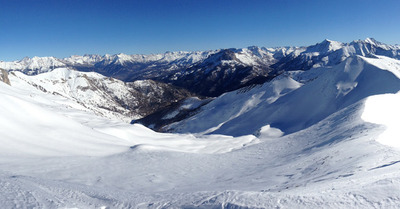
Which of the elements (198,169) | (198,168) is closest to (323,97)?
(198,168)

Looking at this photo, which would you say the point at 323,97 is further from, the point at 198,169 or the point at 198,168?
the point at 198,169

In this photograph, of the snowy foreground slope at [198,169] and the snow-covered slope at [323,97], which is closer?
the snowy foreground slope at [198,169]

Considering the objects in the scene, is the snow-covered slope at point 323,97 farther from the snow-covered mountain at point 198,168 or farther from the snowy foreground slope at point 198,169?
the snowy foreground slope at point 198,169

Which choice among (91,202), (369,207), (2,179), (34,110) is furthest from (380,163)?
(34,110)

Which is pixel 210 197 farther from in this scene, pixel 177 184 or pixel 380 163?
pixel 380 163

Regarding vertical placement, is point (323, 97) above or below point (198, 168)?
above

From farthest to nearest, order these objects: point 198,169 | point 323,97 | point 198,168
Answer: point 323,97
point 198,168
point 198,169

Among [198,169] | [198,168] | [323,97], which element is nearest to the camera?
[198,169]

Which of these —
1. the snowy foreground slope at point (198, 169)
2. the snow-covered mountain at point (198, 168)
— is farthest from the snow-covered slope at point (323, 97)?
the snowy foreground slope at point (198, 169)

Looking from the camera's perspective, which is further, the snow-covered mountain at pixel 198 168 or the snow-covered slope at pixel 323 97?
the snow-covered slope at pixel 323 97

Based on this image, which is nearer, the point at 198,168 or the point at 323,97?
the point at 198,168

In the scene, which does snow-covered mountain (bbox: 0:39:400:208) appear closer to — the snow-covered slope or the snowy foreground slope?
the snowy foreground slope

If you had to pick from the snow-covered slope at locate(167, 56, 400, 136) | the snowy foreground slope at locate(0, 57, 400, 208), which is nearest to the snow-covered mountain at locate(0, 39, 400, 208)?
the snowy foreground slope at locate(0, 57, 400, 208)
